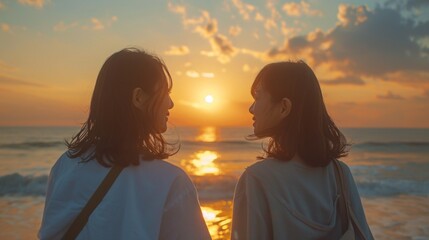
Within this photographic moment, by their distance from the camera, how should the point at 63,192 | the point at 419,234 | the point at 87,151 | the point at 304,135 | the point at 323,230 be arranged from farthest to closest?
the point at 419,234 → the point at 304,135 → the point at 323,230 → the point at 87,151 → the point at 63,192

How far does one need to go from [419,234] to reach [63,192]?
27.9 feet

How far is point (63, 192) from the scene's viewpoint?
176cm

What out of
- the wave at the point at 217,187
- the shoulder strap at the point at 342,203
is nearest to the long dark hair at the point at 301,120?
the shoulder strap at the point at 342,203

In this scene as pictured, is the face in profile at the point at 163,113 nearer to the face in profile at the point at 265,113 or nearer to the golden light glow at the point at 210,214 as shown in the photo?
the face in profile at the point at 265,113

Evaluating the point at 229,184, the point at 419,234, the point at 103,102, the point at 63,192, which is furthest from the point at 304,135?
the point at 229,184

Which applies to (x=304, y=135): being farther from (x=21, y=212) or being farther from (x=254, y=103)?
(x=21, y=212)

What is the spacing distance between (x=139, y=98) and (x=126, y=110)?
0.27 ft

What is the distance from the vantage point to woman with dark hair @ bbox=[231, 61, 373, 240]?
2.14 meters

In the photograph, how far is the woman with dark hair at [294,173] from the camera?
2.14 metres

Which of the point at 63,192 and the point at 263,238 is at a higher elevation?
the point at 63,192

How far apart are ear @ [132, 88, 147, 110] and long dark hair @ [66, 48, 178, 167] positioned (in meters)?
0.01

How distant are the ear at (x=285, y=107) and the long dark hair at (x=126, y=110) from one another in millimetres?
688

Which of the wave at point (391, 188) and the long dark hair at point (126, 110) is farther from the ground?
the long dark hair at point (126, 110)

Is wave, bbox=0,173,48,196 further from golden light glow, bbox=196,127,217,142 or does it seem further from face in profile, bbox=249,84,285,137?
golden light glow, bbox=196,127,217,142
